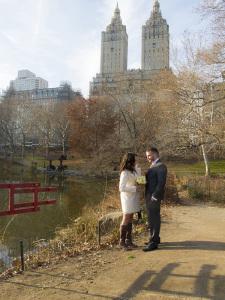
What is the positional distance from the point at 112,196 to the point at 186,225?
14.3 feet

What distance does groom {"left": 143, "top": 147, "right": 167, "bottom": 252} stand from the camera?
22.7 feet

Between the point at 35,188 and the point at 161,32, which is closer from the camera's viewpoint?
the point at 35,188

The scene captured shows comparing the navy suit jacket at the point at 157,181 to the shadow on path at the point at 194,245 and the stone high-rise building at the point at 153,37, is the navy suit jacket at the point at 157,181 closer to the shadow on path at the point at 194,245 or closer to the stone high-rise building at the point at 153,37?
the shadow on path at the point at 194,245

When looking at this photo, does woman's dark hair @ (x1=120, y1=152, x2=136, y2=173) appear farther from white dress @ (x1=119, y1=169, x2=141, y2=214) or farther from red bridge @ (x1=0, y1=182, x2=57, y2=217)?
red bridge @ (x1=0, y1=182, x2=57, y2=217)

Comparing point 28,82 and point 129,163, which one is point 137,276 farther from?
point 28,82

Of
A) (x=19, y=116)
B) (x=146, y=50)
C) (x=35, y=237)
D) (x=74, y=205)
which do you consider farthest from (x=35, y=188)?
(x=146, y=50)

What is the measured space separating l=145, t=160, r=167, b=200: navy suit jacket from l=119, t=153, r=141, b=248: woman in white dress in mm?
260

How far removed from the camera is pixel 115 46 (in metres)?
111

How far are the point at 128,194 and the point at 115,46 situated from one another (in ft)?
353

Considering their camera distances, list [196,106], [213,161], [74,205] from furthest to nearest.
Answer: [213,161] → [196,106] → [74,205]

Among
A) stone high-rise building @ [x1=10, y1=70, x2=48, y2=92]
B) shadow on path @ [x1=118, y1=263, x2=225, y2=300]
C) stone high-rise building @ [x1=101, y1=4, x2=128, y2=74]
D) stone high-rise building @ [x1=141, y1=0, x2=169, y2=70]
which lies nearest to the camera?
shadow on path @ [x1=118, y1=263, x2=225, y2=300]

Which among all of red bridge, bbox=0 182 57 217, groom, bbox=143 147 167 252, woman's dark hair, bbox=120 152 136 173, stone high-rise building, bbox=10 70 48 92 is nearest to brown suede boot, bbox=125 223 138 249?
groom, bbox=143 147 167 252

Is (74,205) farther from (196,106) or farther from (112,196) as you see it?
(196,106)

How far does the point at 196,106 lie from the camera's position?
69.6ft
